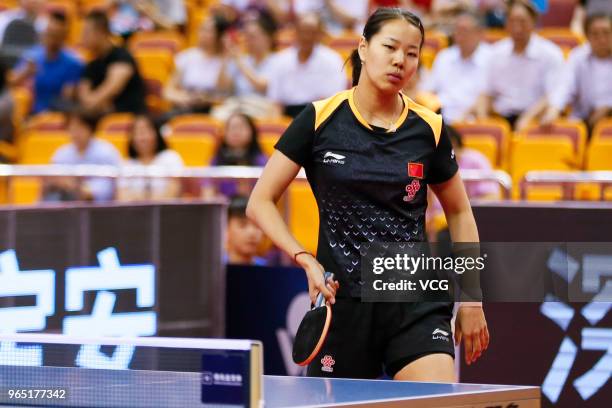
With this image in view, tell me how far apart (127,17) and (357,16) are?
120 inches

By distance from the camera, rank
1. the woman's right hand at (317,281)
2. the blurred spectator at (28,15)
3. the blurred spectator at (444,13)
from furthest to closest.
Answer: the blurred spectator at (28,15) < the blurred spectator at (444,13) < the woman's right hand at (317,281)

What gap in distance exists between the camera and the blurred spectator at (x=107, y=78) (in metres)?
13.0

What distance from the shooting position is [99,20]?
1326 centimetres

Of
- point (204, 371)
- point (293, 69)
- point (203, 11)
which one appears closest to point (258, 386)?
point (204, 371)

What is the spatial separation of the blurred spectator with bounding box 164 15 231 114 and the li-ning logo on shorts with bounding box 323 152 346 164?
812 cm

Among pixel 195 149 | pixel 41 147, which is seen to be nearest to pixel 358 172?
pixel 195 149

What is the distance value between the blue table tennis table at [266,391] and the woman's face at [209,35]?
8924 mm

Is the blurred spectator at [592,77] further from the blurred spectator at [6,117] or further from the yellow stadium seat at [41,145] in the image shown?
the blurred spectator at [6,117]

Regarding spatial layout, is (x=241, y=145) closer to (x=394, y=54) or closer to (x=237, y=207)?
(x=237, y=207)

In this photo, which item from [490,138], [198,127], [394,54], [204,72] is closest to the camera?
[394,54]

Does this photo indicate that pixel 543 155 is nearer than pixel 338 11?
Yes

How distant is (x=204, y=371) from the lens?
379 centimetres

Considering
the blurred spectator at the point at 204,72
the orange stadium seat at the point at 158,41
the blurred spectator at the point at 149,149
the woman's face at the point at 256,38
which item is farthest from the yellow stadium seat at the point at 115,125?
the orange stadium seat at the point at 158,41

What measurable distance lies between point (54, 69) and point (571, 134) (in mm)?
5932
